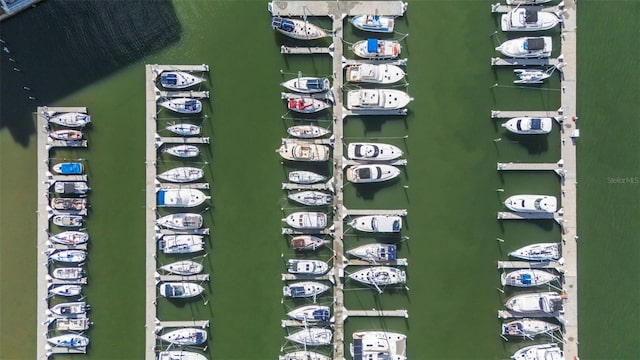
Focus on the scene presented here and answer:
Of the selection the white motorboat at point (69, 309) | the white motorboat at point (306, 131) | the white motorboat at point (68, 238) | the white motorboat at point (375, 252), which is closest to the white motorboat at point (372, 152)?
the white motorboat at point (306, 131)

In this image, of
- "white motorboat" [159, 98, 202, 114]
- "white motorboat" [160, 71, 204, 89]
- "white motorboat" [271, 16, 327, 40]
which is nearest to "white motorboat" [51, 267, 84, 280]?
"white motorboat" [159, 98, 202, 114]

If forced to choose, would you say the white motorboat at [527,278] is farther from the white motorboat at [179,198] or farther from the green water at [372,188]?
the white motorboat at [179,198]

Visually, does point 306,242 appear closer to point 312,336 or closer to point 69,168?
point 312,336

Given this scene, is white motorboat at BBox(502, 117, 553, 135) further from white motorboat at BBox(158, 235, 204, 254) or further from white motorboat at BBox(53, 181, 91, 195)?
white motorboat at BBox(53, 181, 91, 195)
